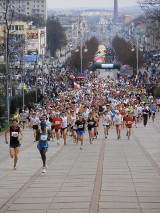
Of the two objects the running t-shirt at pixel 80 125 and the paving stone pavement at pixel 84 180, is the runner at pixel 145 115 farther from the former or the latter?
the running t-shirt at pixel 80 125

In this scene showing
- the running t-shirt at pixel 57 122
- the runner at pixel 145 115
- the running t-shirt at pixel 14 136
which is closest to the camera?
the running t-shirt at pixel 14 136

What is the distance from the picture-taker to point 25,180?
67.5 feet

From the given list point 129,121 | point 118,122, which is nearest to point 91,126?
point 118,122

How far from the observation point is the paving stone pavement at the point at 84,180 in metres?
16.2

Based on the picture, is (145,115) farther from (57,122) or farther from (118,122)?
(57,122)

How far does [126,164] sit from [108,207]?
335 inches

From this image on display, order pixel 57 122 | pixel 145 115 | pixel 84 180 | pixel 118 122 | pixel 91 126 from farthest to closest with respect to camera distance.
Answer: pixel 145 115, pixel 118 122, pixel 91 126, pixel 57 122, pixel 84 180

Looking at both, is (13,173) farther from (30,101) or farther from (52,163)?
(30,101)

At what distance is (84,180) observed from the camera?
2031 centimetres

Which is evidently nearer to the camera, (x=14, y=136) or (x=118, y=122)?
(x=14, y=136)

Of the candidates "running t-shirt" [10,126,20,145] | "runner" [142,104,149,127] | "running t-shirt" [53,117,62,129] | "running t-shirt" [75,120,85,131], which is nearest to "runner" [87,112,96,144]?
"running t-shirt" [53,117,62,129]

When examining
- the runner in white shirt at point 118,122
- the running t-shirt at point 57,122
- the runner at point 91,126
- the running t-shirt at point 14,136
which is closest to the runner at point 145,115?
the runner in white shirt at point 118,122

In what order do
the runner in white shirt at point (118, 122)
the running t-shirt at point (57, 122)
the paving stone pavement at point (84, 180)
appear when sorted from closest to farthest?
1. the paving stone pavement at point (84, 180)
2. the running t-shirt at point (57, 122)
3. the runner in white shirt at point (118, 122)

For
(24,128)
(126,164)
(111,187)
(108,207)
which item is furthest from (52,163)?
(24,128)
